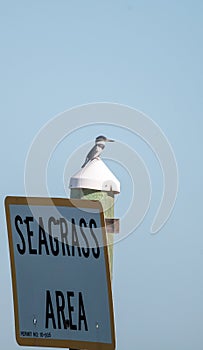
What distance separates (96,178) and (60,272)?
4988 millimetres

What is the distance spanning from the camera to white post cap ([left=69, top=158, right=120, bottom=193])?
368 inches

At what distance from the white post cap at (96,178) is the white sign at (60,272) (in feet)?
14.9

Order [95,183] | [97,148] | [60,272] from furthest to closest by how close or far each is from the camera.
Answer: [97,148] → [95,183] → [60,272]

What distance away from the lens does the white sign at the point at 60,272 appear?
456cm

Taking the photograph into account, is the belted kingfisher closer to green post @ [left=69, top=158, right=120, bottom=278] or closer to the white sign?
green post @ [left=69, top=158, right=120, bottom=278]

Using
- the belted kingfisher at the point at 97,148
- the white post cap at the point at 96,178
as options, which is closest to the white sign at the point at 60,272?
the white post cap at the point at 96,178

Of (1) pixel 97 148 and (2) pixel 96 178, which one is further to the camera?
(1) pixel 97 148

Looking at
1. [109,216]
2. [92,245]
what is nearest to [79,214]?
[92,245]

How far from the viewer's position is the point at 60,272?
4.62 meters

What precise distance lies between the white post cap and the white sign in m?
4.53

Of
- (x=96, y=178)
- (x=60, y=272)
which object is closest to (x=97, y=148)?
(x=96, y=178)

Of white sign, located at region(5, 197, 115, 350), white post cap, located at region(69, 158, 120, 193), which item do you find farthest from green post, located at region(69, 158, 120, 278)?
white sign, located at region(5, 197, 115, 350)

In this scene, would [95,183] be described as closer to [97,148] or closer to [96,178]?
[96,178]

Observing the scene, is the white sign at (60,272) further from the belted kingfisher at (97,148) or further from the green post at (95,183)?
the belted kingfisher at (97,148)
